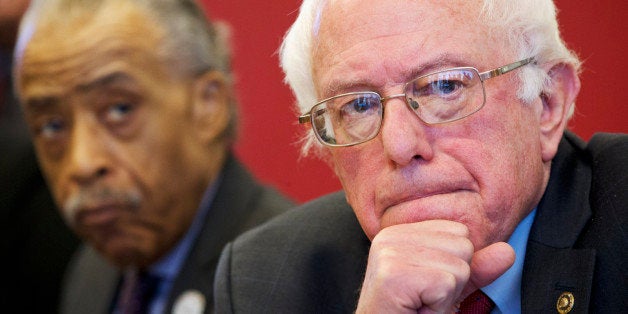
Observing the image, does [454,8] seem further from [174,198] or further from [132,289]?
[132,289]

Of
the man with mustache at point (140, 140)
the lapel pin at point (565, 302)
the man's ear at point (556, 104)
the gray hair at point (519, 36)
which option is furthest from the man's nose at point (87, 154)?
the lapel pin at point (565, 302)

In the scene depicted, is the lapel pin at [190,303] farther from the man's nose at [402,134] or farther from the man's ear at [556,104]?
the man's ear at [556,104]

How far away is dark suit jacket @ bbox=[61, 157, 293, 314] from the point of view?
126 inches

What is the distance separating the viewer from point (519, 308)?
2213 mm

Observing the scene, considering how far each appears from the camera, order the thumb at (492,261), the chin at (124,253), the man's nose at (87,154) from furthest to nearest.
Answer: the chin at (124,253) → the man's nose at (87,154) → the thumb at (492,261)

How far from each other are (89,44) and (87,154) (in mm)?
394

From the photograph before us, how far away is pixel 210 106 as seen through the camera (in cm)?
343

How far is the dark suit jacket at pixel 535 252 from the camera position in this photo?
6.82 feet

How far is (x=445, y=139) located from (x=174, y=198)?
1.50m

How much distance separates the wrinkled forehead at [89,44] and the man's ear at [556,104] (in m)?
1.57

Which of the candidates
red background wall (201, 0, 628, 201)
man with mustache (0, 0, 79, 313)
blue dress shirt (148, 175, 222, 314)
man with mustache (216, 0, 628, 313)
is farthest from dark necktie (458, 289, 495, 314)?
man with mustache (0, 0, 79, 313)

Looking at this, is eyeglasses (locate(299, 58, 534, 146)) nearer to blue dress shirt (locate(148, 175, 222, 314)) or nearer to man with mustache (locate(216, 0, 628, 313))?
man with mustache (locate(216, 0, 628, 313))

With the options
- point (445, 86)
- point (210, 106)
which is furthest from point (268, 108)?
point (445, 86)

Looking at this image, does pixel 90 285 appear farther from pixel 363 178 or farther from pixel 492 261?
pixel 492 261
